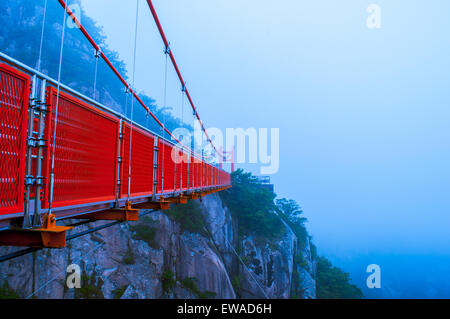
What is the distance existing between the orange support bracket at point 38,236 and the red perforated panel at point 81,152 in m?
0.19

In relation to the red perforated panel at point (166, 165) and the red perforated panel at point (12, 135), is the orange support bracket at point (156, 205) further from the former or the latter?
the red perforated panel at point (12, 135)

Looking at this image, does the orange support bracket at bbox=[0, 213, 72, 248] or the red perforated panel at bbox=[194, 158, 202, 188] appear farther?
the red perforated panel at bbox=[194, 158, 202, 188]

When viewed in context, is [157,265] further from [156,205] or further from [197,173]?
[156,205]

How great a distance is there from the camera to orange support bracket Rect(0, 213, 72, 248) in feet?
5.81

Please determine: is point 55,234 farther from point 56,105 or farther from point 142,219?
point 142,219

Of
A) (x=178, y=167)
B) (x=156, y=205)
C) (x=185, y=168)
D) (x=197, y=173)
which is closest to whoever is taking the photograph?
(x=156, y=205)

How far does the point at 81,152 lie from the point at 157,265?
933 cm

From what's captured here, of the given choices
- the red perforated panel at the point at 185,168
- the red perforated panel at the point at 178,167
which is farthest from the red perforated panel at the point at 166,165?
the red perforated panel at the point at 185,168

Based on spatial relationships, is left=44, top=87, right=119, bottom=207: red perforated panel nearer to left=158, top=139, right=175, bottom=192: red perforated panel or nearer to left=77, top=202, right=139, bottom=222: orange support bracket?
left=77, top=202, right=139, bottom=222: orange support bracket

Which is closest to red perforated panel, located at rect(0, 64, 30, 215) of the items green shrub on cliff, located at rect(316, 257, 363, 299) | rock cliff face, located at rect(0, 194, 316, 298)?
rock cliff face, located at rect(0, 194, 316, 298)

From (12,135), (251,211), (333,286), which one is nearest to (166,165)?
(12,135)

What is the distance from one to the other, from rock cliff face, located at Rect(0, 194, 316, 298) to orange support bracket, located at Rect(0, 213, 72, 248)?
6.75 meters

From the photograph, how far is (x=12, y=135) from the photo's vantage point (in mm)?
1631
